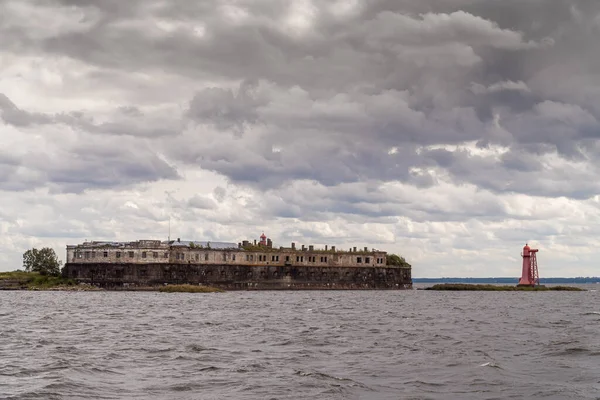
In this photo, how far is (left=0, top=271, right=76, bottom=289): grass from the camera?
130m

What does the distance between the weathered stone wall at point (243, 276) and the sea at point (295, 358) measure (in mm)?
68810

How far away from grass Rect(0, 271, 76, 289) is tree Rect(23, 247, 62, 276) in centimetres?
377

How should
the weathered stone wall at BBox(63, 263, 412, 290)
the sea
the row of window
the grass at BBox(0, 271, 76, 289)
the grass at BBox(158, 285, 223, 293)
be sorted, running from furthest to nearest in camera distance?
the grass at BBox(0, 271, 76, 289)
the row of window
the weathered stone wall at BBox(63, 263, 412, 290)
the grass at BBox(158, 285, 223, 293)
the sea

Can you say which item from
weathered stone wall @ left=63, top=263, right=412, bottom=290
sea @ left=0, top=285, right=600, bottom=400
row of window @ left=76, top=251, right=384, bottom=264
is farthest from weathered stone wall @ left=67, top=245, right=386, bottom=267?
sea @ left=0, top=285, right=600, bottom=400

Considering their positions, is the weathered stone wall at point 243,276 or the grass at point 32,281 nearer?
the weathered stone wall at point 243,276

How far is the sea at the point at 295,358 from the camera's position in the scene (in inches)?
1094

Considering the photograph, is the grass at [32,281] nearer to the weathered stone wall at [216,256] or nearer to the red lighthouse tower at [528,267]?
the weathered stone wall at [216,256]

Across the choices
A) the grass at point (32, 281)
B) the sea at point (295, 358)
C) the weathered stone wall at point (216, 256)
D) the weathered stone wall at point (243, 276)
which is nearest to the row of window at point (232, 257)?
the weathered stone wall at point (216, 256)

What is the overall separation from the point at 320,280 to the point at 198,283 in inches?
981

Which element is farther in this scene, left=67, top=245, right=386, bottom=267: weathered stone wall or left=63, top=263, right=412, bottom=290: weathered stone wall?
left=67, top=245, right=386, bottom=267: weathered stone wall

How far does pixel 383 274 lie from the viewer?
15112 cm

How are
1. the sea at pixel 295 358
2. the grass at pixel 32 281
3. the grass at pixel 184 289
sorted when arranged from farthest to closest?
the grass at pixel 32 281
the grass at pixel 184 289
the sea at pixel 295 358

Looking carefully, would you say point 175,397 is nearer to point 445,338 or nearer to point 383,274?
point 445,338

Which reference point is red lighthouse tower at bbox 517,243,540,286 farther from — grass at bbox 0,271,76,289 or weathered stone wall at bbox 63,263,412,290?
grass at bbox 0,271,76,289
